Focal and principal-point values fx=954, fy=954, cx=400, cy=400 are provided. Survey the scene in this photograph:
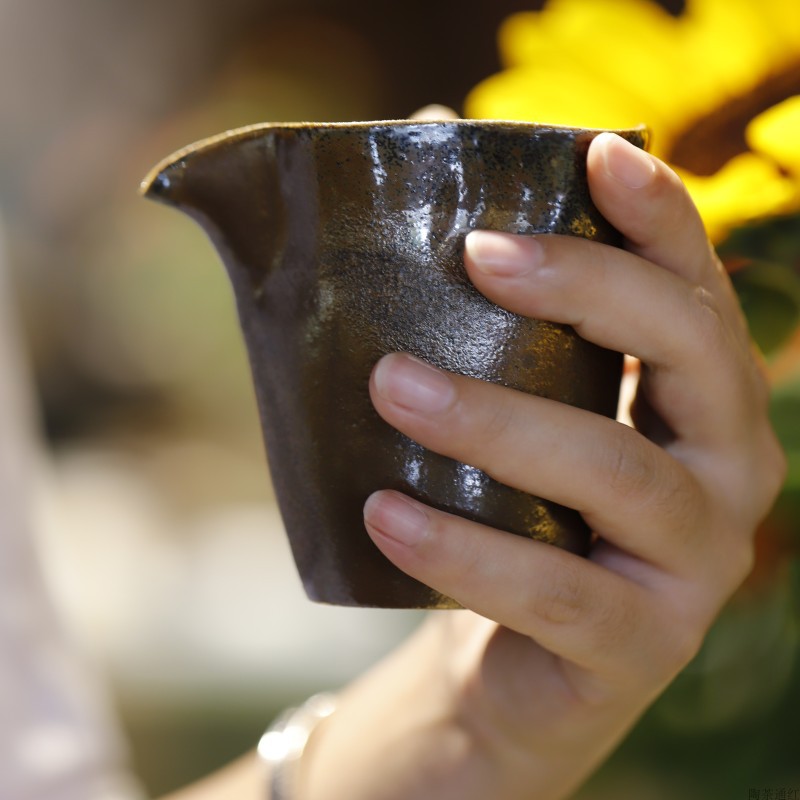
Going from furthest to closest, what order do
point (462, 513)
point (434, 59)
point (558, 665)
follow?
point (434, 59)
point (558, 665)
point (462, 513)

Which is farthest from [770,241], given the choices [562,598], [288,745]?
[288,745]

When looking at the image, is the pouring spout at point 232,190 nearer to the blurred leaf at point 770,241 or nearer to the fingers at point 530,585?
the fingers at point 530,585

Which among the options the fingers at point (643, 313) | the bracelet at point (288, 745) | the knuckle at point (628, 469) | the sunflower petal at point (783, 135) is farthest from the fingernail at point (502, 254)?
the bracelet at point (288, 745)

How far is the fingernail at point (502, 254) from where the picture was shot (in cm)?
→ 42

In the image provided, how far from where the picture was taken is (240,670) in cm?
153

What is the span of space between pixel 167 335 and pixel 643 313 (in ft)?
6.08

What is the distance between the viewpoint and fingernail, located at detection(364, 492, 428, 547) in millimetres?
444

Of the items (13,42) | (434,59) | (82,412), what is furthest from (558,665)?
(13,42)

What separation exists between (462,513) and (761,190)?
0.27 meters

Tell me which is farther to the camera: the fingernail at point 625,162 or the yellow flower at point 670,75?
the yellow flower at point 670,75

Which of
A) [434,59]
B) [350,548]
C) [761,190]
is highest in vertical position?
[434,59]

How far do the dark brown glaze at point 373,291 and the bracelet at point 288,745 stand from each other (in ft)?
0.99

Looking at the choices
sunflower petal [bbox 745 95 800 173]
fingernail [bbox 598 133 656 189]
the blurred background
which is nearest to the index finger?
fingernail [bbox 598 133 656 189]

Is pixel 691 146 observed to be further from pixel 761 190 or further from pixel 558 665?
pixel 558 665
